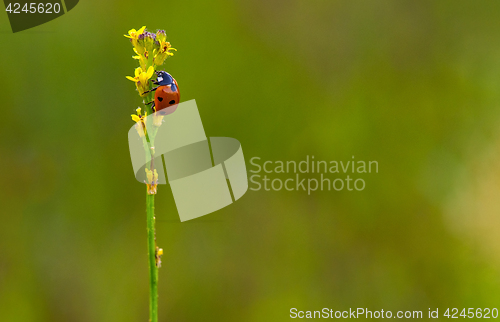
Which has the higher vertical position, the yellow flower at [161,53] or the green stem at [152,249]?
the yellow flower at [161,53]

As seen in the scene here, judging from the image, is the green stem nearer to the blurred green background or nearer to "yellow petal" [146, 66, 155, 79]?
"yellow petal" [146, 66, 155, 79]

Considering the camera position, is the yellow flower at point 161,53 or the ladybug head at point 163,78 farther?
the ladybug head at point 163,78

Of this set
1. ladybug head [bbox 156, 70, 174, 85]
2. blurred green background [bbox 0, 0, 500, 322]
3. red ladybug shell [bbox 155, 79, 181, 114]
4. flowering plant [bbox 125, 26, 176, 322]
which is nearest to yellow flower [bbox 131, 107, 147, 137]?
flowering plant [bbox 125, 26, 176, 322]

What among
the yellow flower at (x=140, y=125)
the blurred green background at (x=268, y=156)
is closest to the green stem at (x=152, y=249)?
the yellow flower at (x=140, y=125)

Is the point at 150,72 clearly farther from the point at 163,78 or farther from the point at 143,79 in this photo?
the point at 163,78

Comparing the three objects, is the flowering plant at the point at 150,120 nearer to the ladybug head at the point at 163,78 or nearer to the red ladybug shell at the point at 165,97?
the red ladybug shell at the point at 165,97

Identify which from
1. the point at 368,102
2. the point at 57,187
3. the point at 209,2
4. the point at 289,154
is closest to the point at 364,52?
the point at 368,102

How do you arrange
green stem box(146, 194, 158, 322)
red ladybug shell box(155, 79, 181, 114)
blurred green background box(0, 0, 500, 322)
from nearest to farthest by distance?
1. green stem box(146, 194, 158, 322)
2. red ladybug shell box(155, 79, 181, 114)
3. blurred green background box(0, 0, 500, 322)
